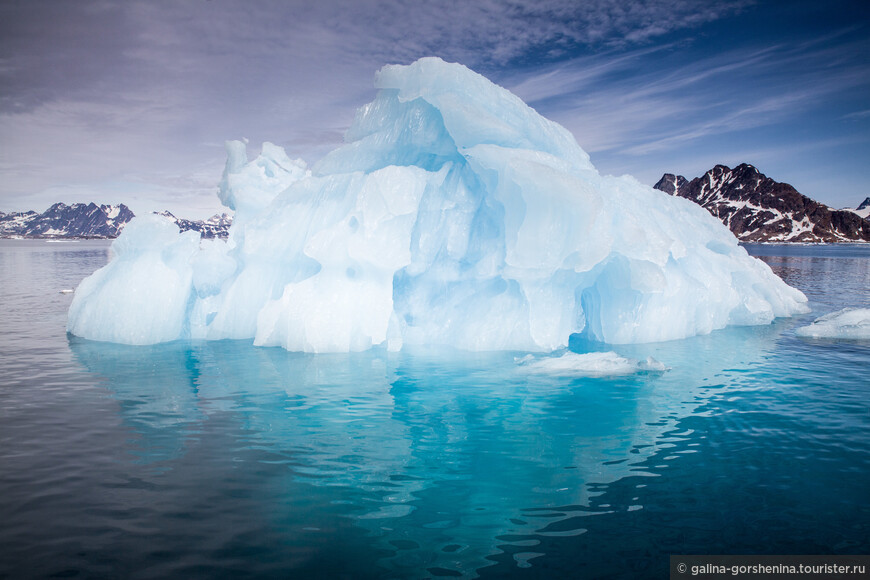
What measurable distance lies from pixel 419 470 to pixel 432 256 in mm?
11536

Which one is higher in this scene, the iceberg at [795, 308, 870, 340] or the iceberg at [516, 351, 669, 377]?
the iceberg at [795, 308, 870, 340]

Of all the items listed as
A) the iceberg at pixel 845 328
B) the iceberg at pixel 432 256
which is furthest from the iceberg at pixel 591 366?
the iceberg at pixel 845 328

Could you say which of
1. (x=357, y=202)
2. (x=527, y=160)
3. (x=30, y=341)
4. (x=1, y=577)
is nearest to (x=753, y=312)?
(x=527, y=160)

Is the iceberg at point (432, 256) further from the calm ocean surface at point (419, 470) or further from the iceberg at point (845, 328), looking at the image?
the calm ocean surface at point (419, 470)

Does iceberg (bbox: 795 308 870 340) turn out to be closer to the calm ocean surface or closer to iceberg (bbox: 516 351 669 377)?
the calm ocean surface

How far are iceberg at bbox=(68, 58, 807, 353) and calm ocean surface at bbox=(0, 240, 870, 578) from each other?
388 cm

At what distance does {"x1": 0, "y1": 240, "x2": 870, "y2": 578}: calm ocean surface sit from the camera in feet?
19.9

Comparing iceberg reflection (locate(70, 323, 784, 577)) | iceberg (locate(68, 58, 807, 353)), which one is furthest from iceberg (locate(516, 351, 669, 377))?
iceberg (locate(68, 58, 807, 353))

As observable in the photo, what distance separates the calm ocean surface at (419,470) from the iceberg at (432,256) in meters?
3.88

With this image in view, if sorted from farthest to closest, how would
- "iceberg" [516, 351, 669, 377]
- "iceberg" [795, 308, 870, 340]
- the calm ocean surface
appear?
"iceberg" [795, 308, 870, 340], "iceberg" [516, 351, 669, 377], the calm ocean surface

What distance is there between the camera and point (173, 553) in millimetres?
6004

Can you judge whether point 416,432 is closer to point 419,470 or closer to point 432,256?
point 419,470

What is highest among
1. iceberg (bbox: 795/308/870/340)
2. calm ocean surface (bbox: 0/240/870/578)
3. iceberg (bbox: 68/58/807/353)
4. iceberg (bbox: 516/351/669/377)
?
iceberg (bbox: 68/58/807/353)

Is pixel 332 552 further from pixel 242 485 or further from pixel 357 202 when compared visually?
pixel 357 202
